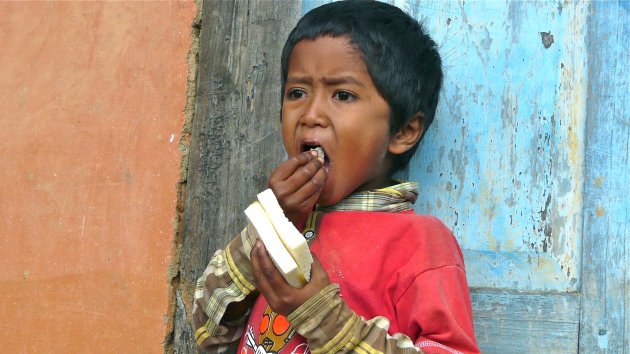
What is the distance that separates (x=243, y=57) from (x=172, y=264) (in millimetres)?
640

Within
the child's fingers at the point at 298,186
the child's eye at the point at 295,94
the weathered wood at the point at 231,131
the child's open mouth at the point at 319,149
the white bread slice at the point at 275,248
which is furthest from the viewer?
the weathered wood at the point at 231,131

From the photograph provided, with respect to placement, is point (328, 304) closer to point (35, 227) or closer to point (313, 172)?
point (313, 172)

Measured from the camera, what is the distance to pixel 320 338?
183 cm

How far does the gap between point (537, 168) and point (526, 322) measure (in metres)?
0.41

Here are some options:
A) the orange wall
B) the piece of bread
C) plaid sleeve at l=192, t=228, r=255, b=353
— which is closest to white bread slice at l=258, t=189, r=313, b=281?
the piece of bread

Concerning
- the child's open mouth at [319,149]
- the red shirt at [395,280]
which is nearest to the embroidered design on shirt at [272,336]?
the red shirt at [395,280]

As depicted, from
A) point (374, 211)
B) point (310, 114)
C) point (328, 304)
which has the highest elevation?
point (310, 114)

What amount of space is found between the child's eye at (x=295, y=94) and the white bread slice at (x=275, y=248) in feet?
1.31

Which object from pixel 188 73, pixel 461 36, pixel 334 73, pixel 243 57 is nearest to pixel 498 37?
pixel 461 36

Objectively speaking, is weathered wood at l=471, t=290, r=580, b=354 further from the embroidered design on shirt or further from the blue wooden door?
the embroidered design on shirt

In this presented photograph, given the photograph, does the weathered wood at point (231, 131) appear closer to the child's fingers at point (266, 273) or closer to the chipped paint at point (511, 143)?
the chipped paint at point (511, 143)

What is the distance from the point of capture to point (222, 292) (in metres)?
2.13

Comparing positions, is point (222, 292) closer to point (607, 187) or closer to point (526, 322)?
point (526, 322)

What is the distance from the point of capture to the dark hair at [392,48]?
214 cm
